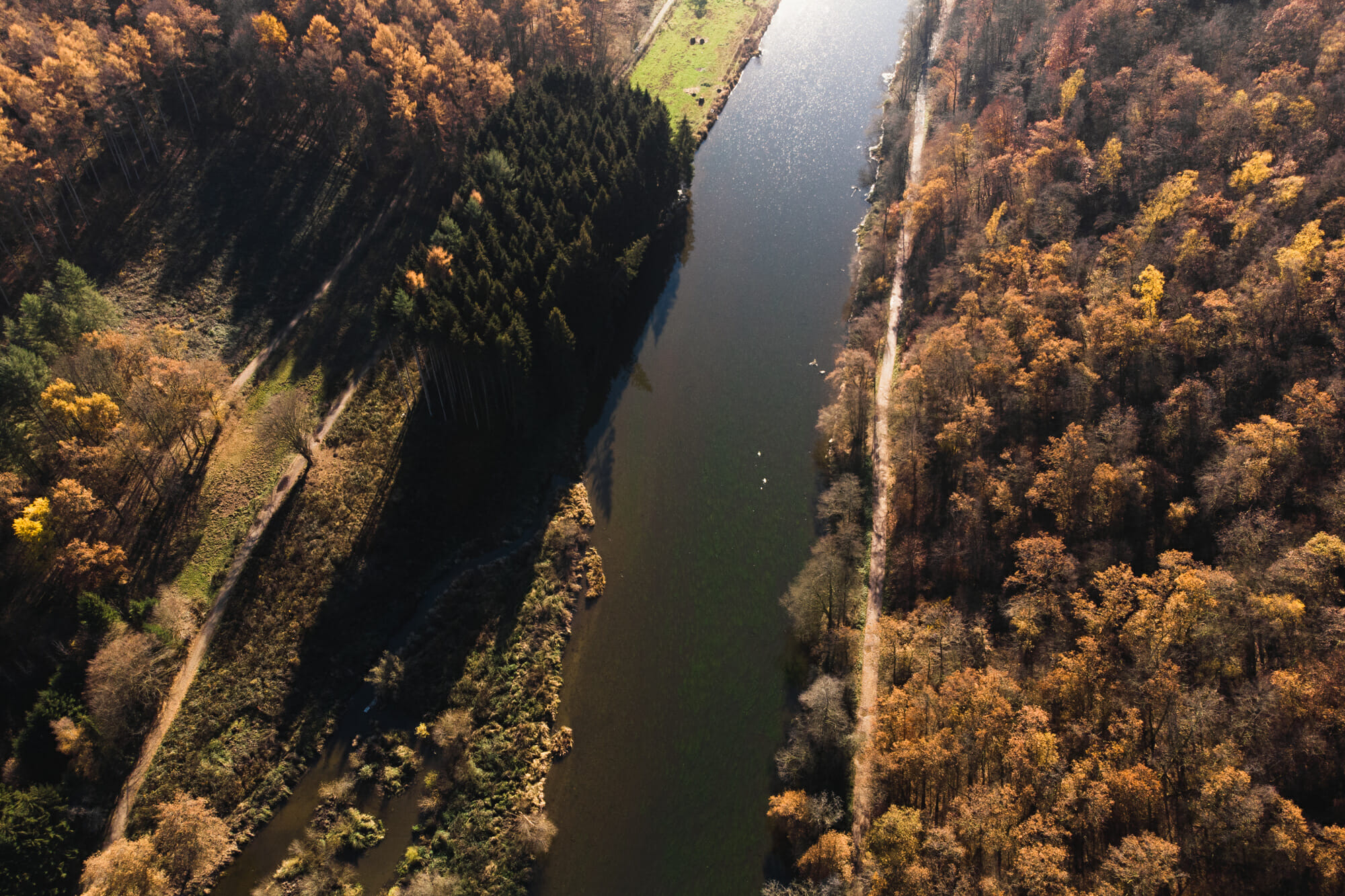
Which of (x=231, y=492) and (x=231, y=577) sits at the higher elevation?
(x=231, y=492)

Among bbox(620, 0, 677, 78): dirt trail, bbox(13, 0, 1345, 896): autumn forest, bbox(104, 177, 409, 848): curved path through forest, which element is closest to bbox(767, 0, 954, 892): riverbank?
bbox(13, 0, 1345, 896): autumn forest

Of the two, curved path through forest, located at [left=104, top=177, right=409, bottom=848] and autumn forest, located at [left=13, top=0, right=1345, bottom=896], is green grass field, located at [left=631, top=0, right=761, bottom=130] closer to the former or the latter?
autumn forest, located at [left=13, top=0, right=1345, bottom=896]

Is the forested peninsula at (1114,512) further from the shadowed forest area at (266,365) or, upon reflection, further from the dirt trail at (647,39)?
the dirt trail at (647,39)

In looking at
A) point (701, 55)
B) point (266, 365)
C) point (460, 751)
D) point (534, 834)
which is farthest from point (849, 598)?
point (701, 55)

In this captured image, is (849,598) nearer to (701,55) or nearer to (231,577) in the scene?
(231,577)

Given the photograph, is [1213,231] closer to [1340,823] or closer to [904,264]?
[904,264]

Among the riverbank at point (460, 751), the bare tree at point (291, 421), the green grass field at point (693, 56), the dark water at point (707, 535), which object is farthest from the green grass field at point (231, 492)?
the green grass field at point (693, 56)
